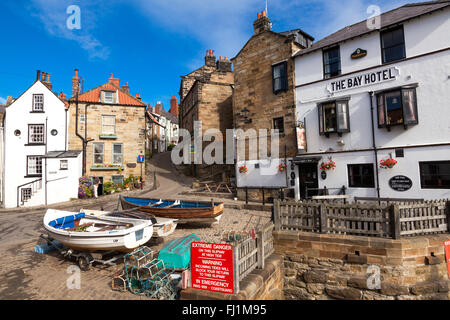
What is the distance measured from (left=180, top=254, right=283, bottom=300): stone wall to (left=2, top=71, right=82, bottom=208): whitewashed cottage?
19256 millimetres

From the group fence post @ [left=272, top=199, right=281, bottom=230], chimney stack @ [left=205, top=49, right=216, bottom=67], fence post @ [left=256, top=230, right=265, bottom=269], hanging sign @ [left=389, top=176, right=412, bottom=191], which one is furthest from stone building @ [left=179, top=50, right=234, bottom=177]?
fence post @ [left=256, top=230, right=265, bottom=269]

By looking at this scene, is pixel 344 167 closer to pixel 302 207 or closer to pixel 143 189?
pixel 302 207

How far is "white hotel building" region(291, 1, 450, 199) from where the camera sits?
443 inches

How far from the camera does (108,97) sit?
77.2 feet

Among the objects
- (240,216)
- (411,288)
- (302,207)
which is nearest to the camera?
(411,288)

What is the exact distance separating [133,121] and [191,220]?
52.3ft

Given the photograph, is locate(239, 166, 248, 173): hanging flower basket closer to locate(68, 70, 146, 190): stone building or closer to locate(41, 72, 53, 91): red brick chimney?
locate(68, 70, 146, 190): stone building

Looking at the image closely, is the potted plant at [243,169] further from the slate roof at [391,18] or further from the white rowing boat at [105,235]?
the white rowing boat at [105,235]

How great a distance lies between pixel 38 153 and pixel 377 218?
2513cm

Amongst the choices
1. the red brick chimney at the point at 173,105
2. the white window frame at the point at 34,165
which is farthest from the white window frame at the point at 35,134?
the red brick chimney at the point at 173,105

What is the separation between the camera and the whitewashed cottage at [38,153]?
789 inches
